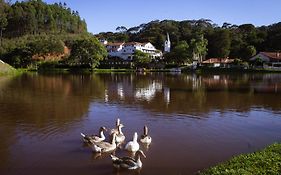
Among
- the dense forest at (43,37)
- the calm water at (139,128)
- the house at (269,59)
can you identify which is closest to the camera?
the calm water at (139,128)

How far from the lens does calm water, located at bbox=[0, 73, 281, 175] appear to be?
14.8 m

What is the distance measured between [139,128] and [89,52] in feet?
250

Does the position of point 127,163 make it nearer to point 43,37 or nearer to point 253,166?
point 253,166

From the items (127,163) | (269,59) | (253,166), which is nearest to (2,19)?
(269,59)

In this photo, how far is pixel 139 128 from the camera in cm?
2136

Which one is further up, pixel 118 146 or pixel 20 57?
pixel 20 57

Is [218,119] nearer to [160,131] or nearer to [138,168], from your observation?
[160,131]

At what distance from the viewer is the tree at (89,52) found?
95.8 meters

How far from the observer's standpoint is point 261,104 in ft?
104

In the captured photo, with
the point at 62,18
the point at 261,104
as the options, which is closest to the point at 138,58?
the point at 62,18

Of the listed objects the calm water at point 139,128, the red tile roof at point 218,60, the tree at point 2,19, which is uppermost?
the tree at point 2,19

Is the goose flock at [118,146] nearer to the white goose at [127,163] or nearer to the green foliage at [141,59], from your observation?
the white goose at [127,163]

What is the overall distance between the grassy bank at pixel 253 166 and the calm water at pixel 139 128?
1520mm

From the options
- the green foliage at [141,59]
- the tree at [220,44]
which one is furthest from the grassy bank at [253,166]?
the tree at [220,44]
